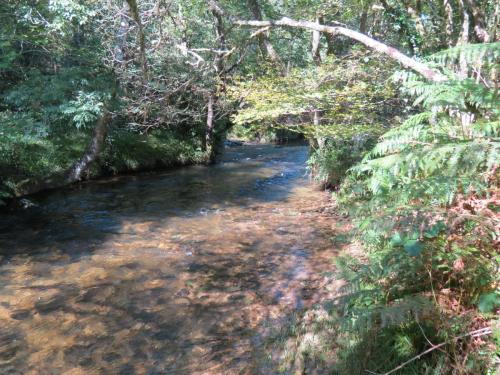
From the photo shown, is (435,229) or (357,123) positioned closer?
(435,229)

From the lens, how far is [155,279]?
621cm

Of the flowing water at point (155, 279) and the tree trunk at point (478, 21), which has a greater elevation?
the tree trunk at point (478, 21)

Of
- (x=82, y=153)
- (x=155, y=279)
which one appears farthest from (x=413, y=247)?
(x=82, y=153)

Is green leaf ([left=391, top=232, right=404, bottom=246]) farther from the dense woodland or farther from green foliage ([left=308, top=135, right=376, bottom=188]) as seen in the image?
green foliage ([left=308, top=135, right=376, bottom=188])

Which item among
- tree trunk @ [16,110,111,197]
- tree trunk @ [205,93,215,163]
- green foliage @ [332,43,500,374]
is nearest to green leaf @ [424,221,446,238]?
green foliage @ [332,43,500,374]

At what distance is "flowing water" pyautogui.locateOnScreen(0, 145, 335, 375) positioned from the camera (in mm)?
4348

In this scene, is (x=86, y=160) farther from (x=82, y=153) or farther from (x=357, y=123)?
(x=357, y=123)

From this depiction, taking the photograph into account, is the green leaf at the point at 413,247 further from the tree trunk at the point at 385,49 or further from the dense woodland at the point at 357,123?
the tree trunk at the point at 385,49

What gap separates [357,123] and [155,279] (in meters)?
5.71

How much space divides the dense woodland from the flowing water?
3.30ft

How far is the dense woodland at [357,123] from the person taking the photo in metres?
3.01

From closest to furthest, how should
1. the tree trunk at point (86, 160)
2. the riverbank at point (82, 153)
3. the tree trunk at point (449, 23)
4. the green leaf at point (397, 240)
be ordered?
1. the green leaf at point (397, 240)
2. the tree trunk at point (449, 23)
3. the riverbank at point (82, 153)
4. the tree trunk at point (86, 160)

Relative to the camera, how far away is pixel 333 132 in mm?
8688

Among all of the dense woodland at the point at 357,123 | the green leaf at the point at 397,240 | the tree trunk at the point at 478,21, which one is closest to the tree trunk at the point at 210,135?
the dense woodland at the point at 357,123
